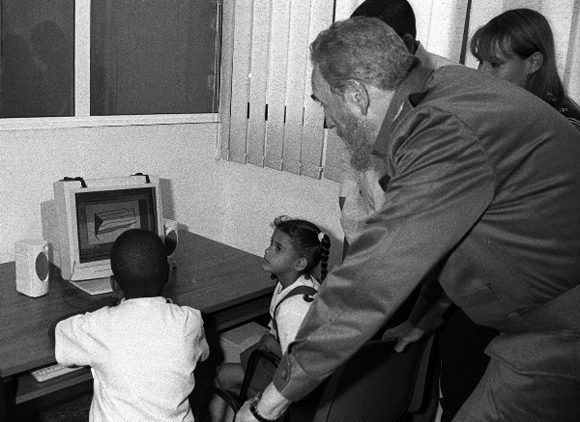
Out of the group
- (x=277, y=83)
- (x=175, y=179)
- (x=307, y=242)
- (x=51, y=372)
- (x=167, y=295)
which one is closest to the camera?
(x=51, y=372)

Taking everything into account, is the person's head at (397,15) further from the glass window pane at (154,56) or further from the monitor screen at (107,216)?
the glass window pane at (154,56)

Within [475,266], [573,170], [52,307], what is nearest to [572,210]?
[573,170]

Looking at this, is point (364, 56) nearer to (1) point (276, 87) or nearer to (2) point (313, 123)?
(2) point (313, 123)

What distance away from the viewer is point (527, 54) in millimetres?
1976

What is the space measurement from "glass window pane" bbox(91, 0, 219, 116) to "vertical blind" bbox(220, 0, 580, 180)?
13 centimetres

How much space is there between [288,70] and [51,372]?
1.70 m

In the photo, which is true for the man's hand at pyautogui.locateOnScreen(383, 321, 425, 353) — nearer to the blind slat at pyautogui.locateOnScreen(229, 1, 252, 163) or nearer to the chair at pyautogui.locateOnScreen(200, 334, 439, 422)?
the chair at pyautogui.locateOnScreen(200, 334, 439, 422)

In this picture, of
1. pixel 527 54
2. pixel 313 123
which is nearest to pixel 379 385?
pixel 527 54

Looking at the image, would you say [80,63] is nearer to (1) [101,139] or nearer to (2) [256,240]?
(1) [101,139]

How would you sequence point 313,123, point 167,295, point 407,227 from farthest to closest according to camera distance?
point 313,123
point 167,295
point 407,227

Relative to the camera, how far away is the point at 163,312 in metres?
1.71

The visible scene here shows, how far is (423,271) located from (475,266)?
0.51ft

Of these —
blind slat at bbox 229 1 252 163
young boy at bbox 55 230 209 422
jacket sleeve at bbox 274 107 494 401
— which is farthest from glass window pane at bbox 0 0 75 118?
jacket sleeve at bbox 274 107 494 401

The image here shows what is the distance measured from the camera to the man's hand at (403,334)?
5.34ft
